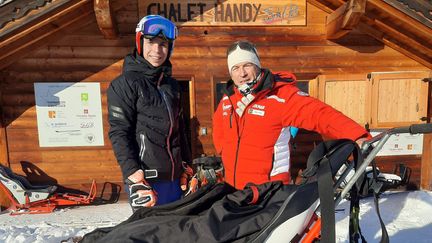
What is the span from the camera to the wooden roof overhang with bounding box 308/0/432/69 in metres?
4.18

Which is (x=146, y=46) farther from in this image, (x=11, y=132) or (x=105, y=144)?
(x=11, y=132)

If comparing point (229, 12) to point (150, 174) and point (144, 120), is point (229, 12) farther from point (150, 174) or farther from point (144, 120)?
point (150, 174)

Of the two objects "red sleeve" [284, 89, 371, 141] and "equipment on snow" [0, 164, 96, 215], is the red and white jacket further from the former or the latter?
"equipment on snow" [0, 164, 96, 215]

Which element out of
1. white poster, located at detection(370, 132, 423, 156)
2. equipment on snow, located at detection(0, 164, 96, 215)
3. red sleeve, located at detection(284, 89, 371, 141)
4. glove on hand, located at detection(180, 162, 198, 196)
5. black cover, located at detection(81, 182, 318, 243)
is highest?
red sleeve, located at detection(284, 89, 371, 141)

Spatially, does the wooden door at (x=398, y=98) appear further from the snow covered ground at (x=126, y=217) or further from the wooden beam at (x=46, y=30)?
the wooden beam at (x=46, y=30)

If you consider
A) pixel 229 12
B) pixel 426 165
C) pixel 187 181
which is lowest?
pixel 426 165

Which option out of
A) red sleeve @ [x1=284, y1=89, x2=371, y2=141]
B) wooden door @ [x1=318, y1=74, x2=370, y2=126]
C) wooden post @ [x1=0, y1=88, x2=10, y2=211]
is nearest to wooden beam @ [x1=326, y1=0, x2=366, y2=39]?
wooden door @ [x1=318, y1=74, x2=370, y2=126]

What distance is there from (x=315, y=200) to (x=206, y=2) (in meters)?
4.42

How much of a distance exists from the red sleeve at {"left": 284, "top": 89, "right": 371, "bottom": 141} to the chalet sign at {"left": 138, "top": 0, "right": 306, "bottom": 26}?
3.17m

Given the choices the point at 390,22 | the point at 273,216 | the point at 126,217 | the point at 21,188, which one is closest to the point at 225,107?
the point at 273,216

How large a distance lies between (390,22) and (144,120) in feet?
15.7

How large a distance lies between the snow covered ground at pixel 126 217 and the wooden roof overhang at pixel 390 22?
2738mm

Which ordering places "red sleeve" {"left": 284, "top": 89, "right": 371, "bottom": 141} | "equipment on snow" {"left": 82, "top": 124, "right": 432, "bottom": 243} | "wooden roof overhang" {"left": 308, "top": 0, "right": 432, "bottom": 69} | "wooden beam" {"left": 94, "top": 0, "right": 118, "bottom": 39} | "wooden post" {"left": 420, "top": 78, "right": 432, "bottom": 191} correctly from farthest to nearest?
1. "wooden post" {"left": 420, "top": 78, "right": 432, "bottom": 191}
2. "wooden roof overhang" {"left": 308, "top": 0, "right": 432, "bottom": 69}
3. "wooden beam" {"left": 94, "top": 0, "right": 118, "bottom": 39}
4. "red sleeve" {"left": 284, "top": 89, "right": 371, "bottom": 141}
5. "equipment on snow" {"left": 82, "top": 124, "right": 432, "bottom": 243}

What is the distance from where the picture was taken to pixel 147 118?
2195 millimetres
